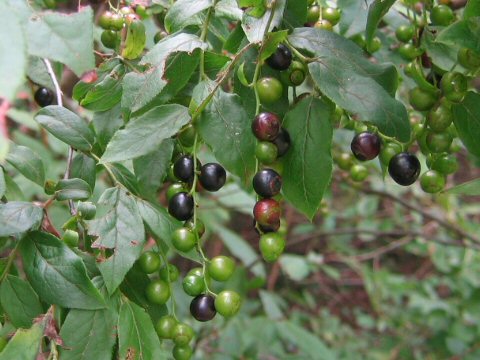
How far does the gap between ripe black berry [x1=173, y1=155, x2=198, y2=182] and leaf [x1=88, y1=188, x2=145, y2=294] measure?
10 cm

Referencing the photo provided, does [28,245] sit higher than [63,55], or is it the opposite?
[63,55]

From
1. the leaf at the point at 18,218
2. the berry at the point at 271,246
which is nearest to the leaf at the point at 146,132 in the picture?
the leaf at the point at 18,218

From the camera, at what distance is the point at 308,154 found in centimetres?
101

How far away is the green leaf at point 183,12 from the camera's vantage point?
111 cm

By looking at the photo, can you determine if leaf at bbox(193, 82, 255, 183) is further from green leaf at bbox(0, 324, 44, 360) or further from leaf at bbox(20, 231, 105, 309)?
green leaf at bbox(0, 324, 44, 360)

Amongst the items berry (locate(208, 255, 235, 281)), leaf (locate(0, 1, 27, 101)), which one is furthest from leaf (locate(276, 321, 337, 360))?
leaf (locate(0, 1, 27, 101))

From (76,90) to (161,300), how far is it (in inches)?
18.5

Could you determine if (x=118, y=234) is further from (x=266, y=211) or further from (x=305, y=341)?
(x=305, y=341)

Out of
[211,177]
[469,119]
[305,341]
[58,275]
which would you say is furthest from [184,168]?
[305,341]

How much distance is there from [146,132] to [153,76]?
4.8 inches

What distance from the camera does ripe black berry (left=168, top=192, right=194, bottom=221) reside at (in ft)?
3.48

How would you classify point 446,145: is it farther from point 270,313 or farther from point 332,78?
point 270,313

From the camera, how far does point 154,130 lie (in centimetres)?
99

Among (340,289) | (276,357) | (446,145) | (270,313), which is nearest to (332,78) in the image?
(446,145)
